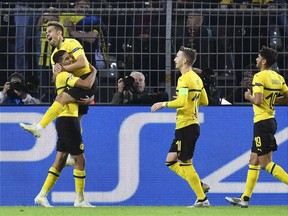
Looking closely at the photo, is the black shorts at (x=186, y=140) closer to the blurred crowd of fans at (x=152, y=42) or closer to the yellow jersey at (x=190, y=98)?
the yellow jersey at (x=190, y=98)

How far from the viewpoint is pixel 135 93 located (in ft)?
41.8

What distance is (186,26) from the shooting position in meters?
12.7

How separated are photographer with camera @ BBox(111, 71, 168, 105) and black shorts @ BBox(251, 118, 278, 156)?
1745 millimetres

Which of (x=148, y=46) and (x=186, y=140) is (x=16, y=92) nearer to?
(x=148, y=46)

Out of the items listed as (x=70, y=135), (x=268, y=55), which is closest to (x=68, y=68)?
(x=70, y=135)

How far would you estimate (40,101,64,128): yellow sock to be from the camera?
1099 cm

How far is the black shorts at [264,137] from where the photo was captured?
1109cm

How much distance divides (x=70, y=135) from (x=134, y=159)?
150cm

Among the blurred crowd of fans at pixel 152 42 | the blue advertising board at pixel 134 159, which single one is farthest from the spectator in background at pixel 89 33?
the blue advertising board at pixel 134 159

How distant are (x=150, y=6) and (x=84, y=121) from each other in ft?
6.11

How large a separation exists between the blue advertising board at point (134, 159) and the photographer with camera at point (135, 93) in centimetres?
18

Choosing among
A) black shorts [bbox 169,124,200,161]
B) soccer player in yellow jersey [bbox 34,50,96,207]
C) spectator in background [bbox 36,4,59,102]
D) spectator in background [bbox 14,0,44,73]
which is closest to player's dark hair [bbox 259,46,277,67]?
black shorts [bbox 169,124,200,161]

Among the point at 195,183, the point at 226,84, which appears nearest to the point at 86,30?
the point at 226,84

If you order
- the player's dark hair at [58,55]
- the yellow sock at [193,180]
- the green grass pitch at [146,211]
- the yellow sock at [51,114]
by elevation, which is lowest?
the green grass pitch at [146,211]
